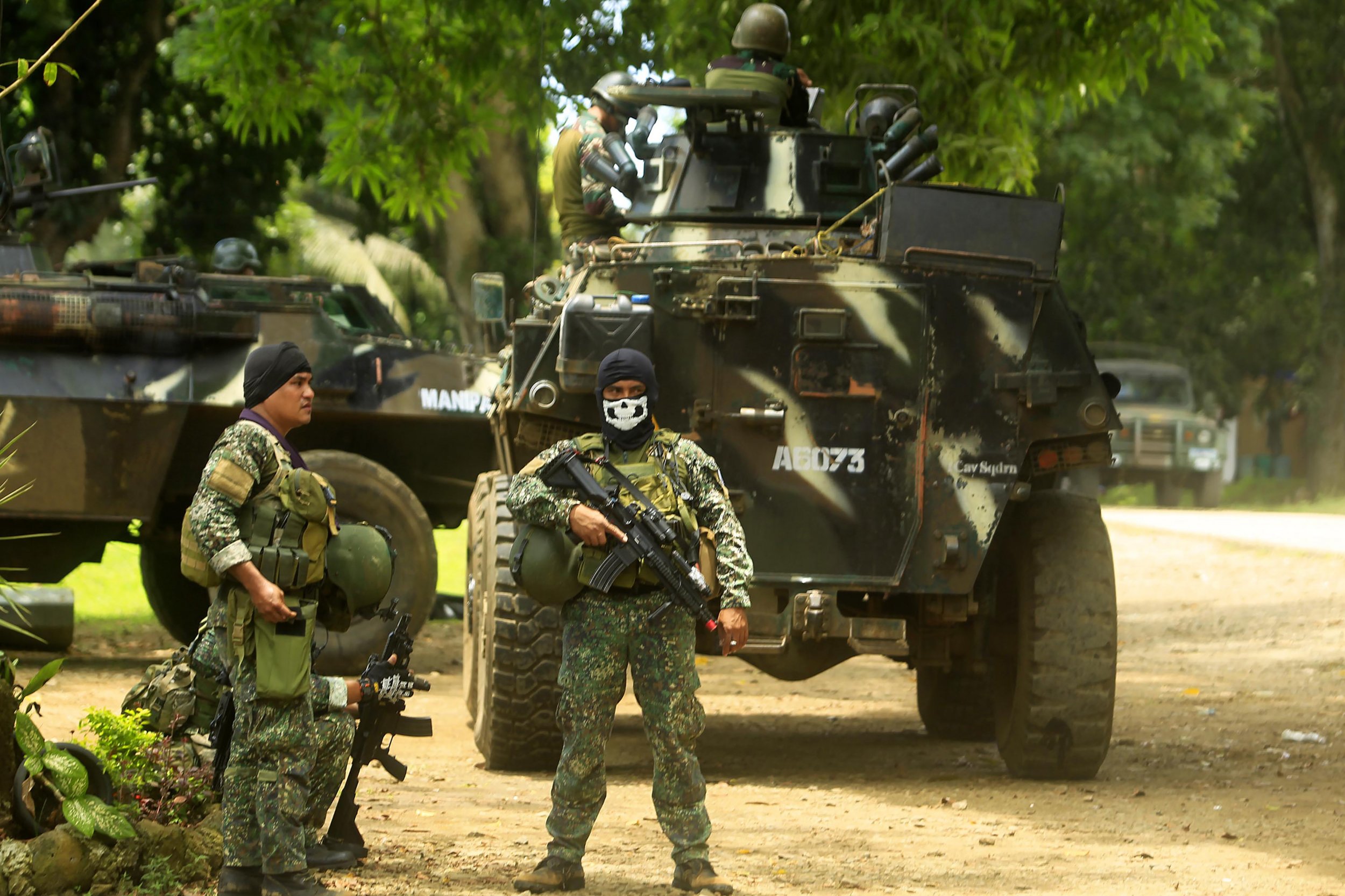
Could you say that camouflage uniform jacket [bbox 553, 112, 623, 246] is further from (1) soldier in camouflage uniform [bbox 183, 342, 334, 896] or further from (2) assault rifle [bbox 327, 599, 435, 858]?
(1) soldier in camouflage uniform [bbox 183, 342, 334, 896]

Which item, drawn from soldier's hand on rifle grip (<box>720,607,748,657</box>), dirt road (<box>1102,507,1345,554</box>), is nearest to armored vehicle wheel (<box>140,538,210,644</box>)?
soldier's hand on rifle grip (<box>720,607,748,657</box>)


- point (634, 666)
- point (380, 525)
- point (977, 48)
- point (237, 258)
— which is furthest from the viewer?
point (237, 258)

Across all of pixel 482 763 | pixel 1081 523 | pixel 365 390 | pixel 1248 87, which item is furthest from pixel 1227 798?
pixel 1248 87

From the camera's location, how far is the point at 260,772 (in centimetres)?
492

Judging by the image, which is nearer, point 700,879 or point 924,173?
point 700,879

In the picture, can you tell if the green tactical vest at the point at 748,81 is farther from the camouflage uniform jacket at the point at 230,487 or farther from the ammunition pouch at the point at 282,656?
the ammunition pouch at the point at 282,656

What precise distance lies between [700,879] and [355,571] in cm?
126

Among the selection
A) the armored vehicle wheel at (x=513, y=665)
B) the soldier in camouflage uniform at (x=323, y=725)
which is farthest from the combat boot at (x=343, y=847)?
the armored vehicle wheel at (x=513, y=665)

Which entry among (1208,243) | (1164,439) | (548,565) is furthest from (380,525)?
(1208,243)

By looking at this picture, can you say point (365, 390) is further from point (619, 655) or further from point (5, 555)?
point (619, 655)

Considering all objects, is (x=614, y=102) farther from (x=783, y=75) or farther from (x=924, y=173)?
(x=924, y=173)

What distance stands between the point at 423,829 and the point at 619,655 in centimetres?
121

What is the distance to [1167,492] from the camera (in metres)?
26.3

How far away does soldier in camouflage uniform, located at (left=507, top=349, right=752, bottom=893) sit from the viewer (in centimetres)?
531
